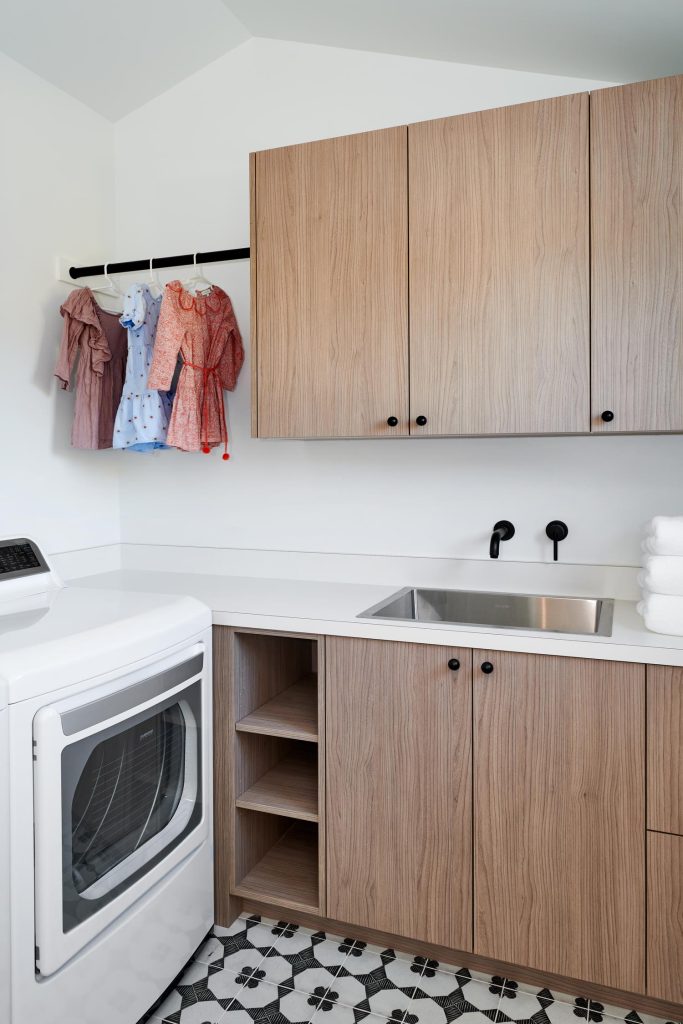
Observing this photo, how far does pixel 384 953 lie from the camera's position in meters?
1.79

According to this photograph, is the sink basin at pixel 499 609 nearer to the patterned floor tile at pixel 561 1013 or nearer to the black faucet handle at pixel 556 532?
the black faucet handle at pixel 556 532

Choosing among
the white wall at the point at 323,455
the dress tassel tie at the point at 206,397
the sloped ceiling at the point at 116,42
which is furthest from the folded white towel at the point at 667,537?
the sloped ceiling at the point at 116,42

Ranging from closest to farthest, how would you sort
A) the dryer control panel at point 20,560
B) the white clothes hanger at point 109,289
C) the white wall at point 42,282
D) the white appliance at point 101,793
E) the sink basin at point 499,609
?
1. the white appliance at point 101,793
2. the dryer control panel at point 20,560
3. the sink basin at point 499,609
4. the white wall at point 42,282
5. the white clothes hanger at point 109,289

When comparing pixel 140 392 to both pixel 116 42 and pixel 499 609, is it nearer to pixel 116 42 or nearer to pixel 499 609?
pixel 116 42

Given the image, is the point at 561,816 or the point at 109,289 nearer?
the point at 561,816

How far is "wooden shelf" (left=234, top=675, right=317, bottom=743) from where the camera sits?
184cm

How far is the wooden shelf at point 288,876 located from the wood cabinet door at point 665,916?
84 centimetres

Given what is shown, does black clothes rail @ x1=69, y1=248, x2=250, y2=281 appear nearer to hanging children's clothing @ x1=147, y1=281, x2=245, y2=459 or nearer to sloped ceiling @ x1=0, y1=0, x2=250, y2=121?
hanging children's clothing @ x1=147, y1=281, x2=245, y2=459

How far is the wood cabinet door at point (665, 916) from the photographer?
1469 mm

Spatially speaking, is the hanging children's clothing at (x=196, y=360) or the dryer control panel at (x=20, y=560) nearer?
the dryer control panel at (x=20, y=560)

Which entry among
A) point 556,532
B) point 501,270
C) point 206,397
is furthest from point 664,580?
point 206,397

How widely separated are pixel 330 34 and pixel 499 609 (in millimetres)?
1951

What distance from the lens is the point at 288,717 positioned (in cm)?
194

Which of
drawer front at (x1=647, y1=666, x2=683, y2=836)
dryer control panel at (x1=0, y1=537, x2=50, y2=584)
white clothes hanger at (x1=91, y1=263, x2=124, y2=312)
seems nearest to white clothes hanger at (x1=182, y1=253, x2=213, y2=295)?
white clothes hanger at (x1=91, y1=263, x2=124, y2=312)
